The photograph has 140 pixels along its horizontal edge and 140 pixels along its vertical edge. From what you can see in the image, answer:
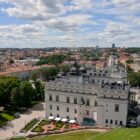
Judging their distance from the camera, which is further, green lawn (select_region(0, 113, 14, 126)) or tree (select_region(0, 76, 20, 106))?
tree (select_region(0, 76, 20, 106))

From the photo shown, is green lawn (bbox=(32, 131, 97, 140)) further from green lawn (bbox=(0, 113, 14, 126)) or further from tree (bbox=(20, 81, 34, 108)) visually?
tree (bbox=(20, 81, 34, 108))

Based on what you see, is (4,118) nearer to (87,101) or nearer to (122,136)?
(87,101)

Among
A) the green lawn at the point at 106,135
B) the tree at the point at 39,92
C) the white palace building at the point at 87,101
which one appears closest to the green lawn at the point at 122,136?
the green lawn at the point at 106,135

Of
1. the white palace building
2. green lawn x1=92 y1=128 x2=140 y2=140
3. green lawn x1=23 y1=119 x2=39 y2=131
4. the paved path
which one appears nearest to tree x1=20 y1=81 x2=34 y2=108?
the paved path

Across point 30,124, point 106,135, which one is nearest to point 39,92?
point 30,124

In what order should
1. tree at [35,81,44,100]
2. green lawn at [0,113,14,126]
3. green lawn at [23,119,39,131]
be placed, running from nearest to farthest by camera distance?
green lawn at [23,119,39,131] < green lawn at [0,113,14,126] < tree at [35,81,44,100]
